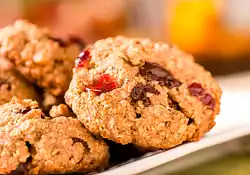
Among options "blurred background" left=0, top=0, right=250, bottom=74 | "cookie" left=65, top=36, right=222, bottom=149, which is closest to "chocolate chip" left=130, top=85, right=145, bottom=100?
"cookie" left=65, top=36, right=222, bottom=149

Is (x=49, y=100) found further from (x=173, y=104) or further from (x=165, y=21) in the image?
(x=165, y=21)

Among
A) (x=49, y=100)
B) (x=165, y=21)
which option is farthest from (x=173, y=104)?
(x=165, y=21)

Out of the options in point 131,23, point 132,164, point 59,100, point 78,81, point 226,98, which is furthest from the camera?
point 131,23

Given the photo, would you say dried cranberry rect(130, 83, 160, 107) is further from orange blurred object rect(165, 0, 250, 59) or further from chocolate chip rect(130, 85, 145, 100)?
orange blurred object rect(165, 0, 250, 59)

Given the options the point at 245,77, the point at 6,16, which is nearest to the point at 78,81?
the point at 245,77

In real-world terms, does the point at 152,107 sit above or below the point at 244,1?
below

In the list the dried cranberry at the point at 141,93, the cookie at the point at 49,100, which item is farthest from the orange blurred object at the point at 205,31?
the dried cranberry at the point at 141,93

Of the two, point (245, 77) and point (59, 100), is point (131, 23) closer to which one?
point (245, 77)
